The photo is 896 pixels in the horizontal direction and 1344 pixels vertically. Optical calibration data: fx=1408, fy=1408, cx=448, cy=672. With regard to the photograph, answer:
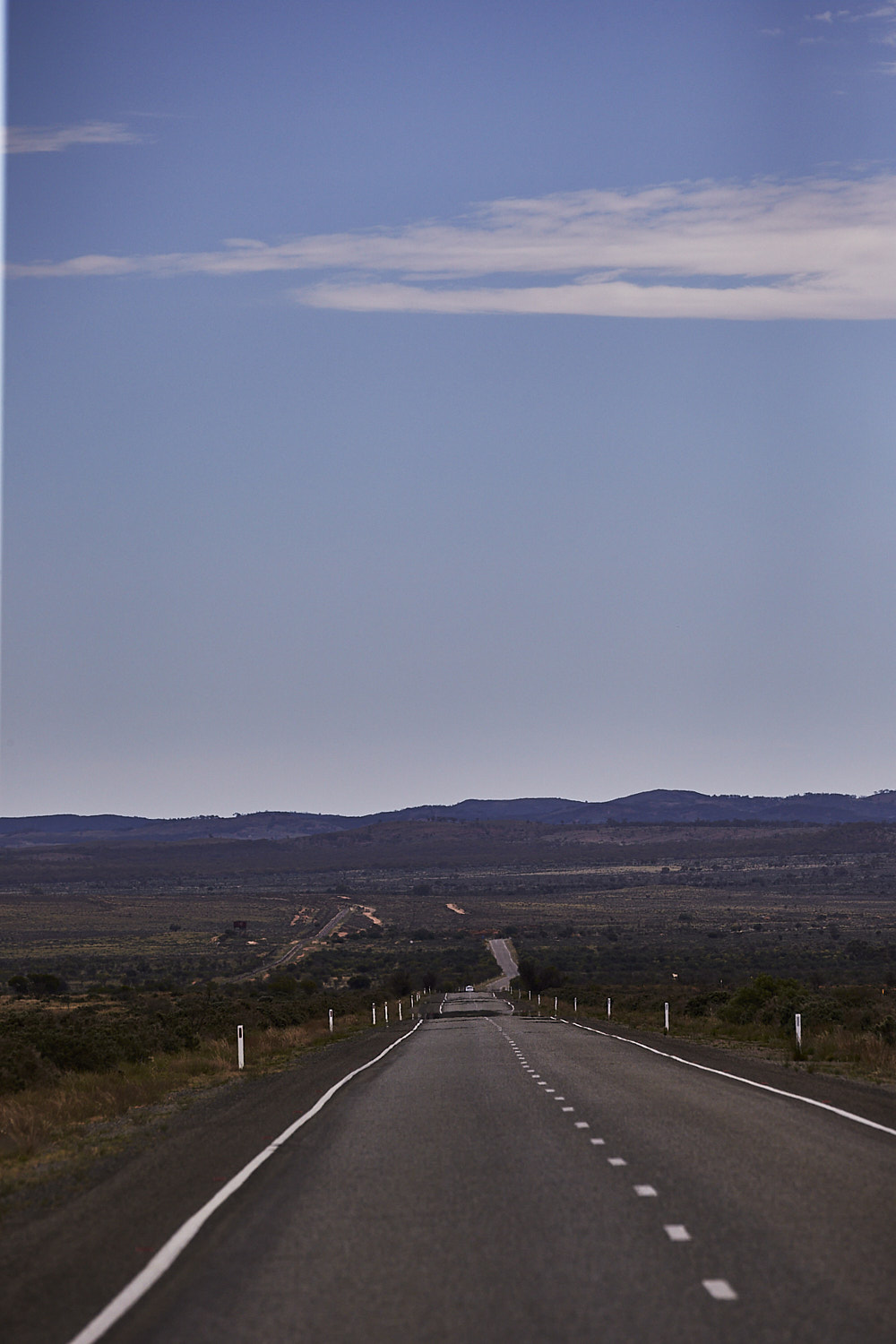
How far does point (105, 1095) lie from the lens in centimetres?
2131

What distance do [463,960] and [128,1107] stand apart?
96802 millimetres

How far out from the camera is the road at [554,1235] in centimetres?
734

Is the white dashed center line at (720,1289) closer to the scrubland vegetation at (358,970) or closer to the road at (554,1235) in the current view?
the road at (554,1235)

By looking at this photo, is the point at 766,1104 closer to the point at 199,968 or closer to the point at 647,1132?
the point at 647,1132

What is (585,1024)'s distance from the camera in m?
45.2

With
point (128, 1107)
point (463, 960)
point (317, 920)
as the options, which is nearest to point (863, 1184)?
point (128, 1107)

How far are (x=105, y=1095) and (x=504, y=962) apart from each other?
98.5 meters

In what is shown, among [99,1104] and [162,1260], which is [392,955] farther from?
[162,1260]

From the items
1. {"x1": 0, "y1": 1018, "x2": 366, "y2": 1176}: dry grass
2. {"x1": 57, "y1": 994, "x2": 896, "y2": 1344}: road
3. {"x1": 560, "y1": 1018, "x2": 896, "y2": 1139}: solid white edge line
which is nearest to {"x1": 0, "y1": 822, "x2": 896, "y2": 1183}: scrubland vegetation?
{"x1": 0, "y1": 1018, "x2": 366, "y2": 1176}: dry grass

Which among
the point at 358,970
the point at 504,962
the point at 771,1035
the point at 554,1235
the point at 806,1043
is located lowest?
the point at 504,962

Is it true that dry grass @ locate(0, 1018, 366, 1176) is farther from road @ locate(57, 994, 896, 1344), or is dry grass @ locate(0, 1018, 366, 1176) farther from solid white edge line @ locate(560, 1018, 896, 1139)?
solid white edge line @ locate(560, 1018, 896, 1139)

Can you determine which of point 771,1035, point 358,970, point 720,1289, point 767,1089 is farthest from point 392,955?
point 720,1289

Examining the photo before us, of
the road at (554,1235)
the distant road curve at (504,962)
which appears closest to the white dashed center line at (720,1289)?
the road at (554,1235)

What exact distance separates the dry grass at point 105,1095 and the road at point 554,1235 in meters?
3.17
